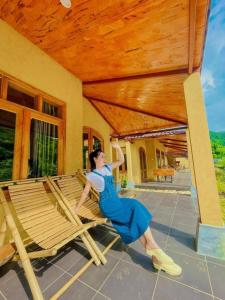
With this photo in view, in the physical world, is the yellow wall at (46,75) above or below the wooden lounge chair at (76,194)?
above

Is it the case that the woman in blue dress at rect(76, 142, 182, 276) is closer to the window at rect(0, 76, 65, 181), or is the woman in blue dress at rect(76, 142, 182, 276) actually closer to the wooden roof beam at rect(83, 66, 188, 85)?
the window at rect(0, 76, 65, 181)

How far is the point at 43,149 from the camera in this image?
2898 millimetres

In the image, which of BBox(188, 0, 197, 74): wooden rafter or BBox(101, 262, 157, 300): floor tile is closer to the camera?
BBox(101, 262, 157, 300): floor tile

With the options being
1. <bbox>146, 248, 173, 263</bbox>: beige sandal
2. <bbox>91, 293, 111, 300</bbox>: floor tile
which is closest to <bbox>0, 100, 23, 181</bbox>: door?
<bbox>91, 293, 111, 300</bbox>: floor tile

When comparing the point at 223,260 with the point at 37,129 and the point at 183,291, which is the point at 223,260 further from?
the point at 37,129

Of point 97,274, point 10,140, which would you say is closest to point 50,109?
point 10,140

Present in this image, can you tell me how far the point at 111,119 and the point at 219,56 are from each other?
84172 mm

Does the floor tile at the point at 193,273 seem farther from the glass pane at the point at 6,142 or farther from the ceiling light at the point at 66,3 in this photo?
the ceiling light at the point at 66,3

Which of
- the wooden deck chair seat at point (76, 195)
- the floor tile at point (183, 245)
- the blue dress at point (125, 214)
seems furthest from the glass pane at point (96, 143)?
the floor tile at point (183, 245)

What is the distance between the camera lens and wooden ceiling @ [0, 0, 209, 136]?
1807 mm

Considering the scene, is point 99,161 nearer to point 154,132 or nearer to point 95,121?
point 95,121

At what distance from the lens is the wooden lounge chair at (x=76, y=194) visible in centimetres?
233

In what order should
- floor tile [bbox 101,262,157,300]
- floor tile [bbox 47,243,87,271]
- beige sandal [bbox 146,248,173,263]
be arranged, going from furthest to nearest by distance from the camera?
1. floor tile [bbox 47,243,87,271]
2. beige sandal [bbox 146,248,173,263]
3. floor tile [bbox 101,262,157,300]

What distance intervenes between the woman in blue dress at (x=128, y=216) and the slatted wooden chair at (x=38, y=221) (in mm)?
371
